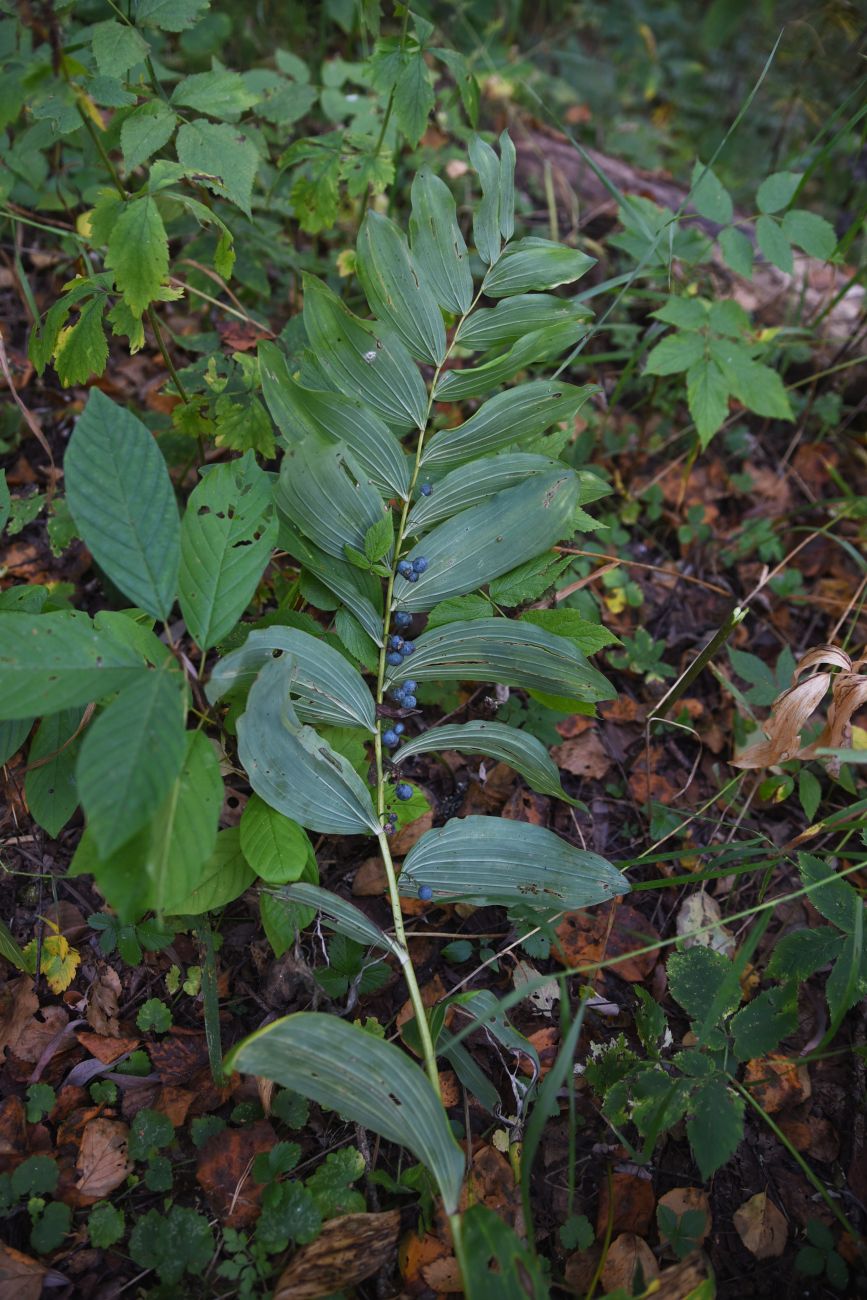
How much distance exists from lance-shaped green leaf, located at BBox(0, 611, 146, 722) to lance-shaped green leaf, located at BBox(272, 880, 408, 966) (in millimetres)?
608

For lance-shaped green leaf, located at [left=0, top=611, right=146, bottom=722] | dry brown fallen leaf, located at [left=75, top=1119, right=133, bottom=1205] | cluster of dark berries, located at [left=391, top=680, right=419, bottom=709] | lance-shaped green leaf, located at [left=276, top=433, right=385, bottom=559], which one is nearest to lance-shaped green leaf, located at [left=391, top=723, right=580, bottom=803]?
cluster of dark berries, located at [left=391, top=680, right=419, bottom=709]

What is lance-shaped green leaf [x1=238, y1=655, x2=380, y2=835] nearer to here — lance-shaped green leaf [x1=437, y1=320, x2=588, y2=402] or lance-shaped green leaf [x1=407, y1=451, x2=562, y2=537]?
lance-shaped green leaf [x1=407, y1=451, x2=562, y2=537]

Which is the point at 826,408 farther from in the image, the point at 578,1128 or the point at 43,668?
the point at 43,668

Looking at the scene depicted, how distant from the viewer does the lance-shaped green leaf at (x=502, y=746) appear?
1916 mm

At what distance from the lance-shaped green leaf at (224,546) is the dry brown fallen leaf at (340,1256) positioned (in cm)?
125

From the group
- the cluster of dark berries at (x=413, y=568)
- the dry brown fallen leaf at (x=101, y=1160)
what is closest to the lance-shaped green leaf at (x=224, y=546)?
the cluster of dark berries at (x=413, y=568)

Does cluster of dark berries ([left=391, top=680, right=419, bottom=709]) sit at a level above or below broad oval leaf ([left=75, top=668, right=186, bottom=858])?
below

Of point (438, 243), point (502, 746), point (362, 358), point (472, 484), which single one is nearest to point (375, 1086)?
point (502, 746)

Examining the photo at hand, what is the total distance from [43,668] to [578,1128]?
165cm

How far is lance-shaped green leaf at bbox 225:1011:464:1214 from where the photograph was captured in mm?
1469

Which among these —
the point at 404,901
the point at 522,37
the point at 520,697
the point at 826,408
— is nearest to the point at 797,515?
the point at 826,408

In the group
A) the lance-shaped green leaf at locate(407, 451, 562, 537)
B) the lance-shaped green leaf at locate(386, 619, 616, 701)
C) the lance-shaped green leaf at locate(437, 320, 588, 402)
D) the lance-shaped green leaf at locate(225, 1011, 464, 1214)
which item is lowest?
the lance-shaped green leaf at locate(225, 1011, 464, 1214)

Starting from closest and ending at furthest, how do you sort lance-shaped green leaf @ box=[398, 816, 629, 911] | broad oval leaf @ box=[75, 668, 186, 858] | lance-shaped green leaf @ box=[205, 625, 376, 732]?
broad oval leaf @ box=[75, 668, 186, 858] → lance-shaped green leaf @ box=[205, 625, 376, 732] → lance-shaped green leaf @ box=[398, 816, 629, 911]

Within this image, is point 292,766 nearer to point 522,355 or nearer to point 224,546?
point 224,546
